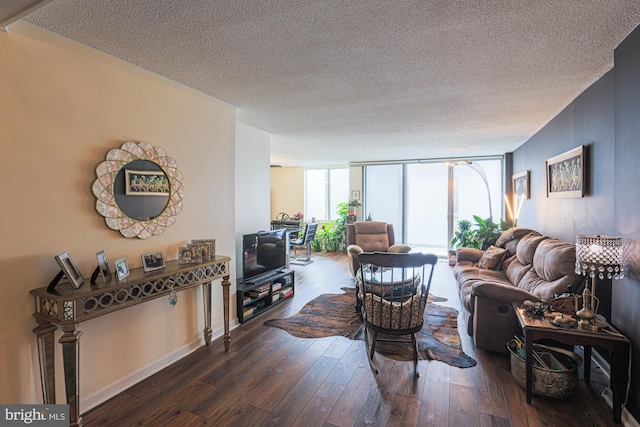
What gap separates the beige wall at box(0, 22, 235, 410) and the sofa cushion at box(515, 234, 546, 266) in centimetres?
376

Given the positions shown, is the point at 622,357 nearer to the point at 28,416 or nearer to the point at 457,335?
the point at 457,335

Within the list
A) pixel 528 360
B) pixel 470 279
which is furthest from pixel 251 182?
pixel 528 360

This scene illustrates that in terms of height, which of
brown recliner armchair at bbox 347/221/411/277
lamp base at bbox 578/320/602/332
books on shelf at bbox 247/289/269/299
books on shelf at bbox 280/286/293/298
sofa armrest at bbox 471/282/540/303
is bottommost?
books on shelf at bbox 280/286/293/298

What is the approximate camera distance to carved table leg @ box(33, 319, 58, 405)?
1.83 metres

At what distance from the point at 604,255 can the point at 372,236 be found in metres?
4.02

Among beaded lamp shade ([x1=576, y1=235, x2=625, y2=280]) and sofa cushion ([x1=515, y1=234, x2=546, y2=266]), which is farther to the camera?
sofa cushion ([x1=515, y1=234, x2=546, y2=266])

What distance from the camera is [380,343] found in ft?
10.2

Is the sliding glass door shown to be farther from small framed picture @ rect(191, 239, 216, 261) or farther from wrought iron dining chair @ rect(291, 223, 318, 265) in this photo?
small framed picture @ rect(191, 239, 216, 261)

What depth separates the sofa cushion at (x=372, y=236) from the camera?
5.80 meters

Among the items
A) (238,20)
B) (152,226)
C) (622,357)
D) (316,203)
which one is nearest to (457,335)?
(622,357)

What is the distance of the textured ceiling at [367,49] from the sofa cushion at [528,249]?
1511 mm

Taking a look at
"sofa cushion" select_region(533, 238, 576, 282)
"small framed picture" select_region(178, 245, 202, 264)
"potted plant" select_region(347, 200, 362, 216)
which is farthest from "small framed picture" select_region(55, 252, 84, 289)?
"potted plant" select_region(347, 200, 362, 216)

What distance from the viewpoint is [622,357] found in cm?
192

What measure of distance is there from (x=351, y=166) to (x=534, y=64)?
6021mm
